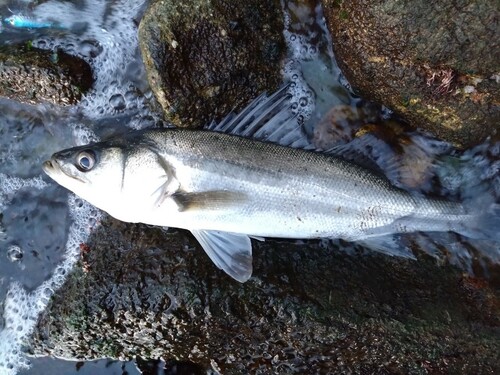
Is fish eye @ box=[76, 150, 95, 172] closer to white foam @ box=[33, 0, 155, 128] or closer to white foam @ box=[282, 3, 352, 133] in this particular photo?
white foam @ box=[33, 0, 155, 128]

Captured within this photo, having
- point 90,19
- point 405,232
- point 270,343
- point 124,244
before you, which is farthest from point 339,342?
point 90,19

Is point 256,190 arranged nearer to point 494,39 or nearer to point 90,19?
point 494,39

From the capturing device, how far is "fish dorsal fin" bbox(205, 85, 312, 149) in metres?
3.65

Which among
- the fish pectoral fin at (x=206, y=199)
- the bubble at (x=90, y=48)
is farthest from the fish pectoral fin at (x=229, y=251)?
the bubble at (x=90, y=48)

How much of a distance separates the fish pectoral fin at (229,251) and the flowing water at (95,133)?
1137 millimetres

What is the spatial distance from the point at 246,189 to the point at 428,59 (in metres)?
1.78

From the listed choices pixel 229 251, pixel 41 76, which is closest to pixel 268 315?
pixel 229 251

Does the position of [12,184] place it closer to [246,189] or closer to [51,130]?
[51,130]

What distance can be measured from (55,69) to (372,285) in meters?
3.29

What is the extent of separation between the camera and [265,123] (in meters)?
3.69

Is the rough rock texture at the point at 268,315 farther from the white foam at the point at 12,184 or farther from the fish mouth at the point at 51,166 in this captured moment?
the white foam at the point at 12,184

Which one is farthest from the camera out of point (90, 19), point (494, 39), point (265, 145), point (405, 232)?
point (90, 19)

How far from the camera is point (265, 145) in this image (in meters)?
3.59

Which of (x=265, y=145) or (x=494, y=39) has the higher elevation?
(x=494, y=39)
